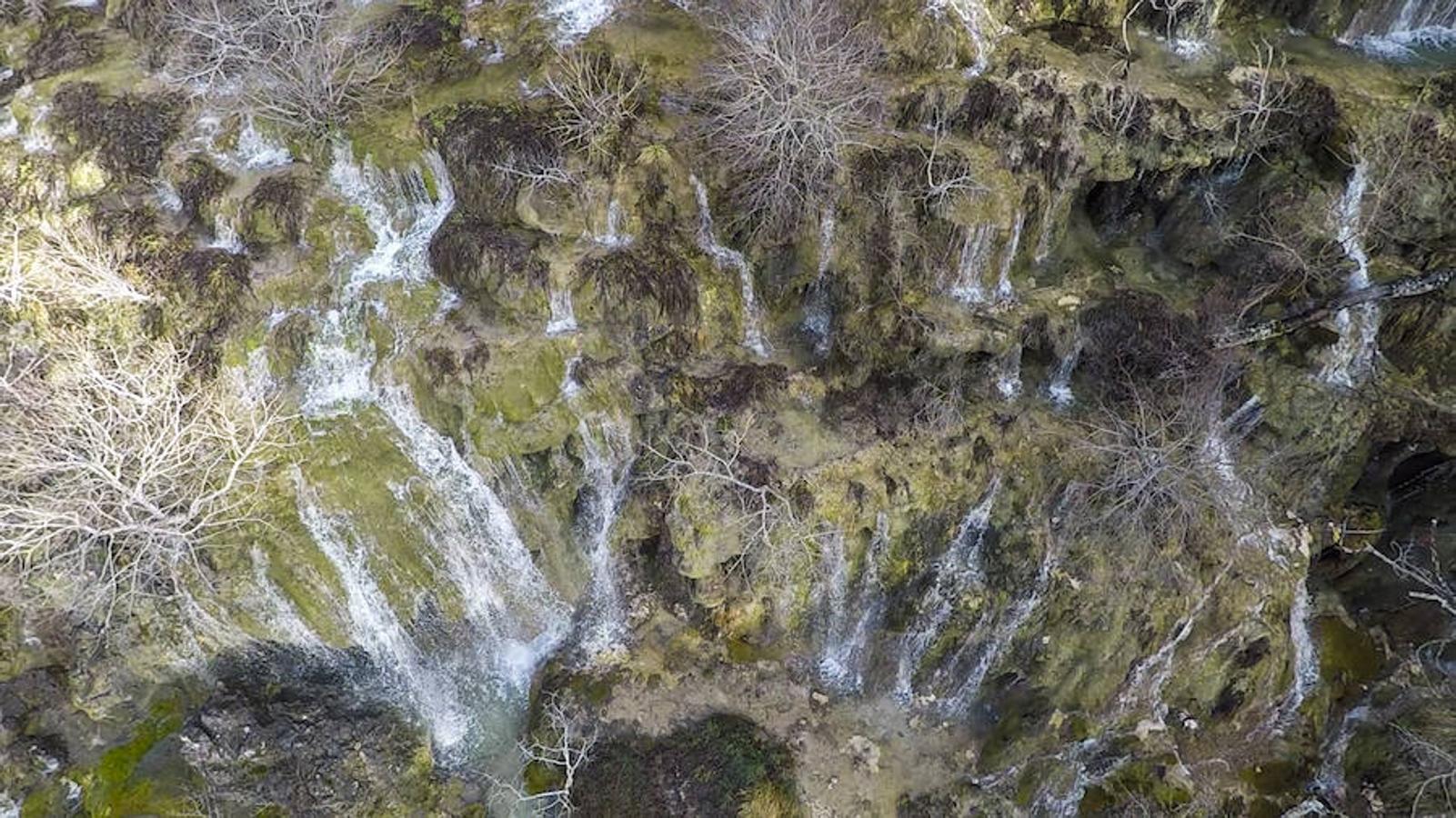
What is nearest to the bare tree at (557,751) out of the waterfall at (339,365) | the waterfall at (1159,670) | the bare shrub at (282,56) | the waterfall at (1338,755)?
the waterfall at (339,365)

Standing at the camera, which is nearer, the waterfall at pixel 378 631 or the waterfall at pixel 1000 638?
A: the waterfall at pixel 378 631

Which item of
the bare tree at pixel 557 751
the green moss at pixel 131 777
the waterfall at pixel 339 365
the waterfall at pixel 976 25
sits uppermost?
the waterfall at pixel 976 25

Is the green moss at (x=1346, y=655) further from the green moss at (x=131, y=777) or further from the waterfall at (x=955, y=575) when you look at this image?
the green moss at (x=131, y=777)

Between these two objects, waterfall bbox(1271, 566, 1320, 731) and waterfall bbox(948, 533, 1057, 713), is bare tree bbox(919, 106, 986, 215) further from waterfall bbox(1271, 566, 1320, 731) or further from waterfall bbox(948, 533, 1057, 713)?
waterfall bbox(1271, 566, 1320, 731)

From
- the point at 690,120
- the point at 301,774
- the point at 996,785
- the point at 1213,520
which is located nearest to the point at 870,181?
the point at 690,120

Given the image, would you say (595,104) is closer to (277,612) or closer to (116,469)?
(116,469)

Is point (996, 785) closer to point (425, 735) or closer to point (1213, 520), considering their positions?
point (1213, 520)
